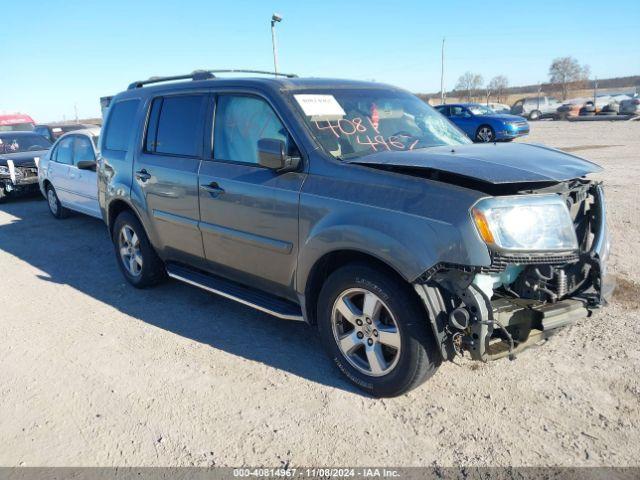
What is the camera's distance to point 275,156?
3.38 metres

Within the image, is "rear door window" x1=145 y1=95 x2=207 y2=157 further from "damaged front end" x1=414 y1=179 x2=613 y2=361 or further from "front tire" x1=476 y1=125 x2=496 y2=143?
"front tire" x1=476 y1=125 x2=496 y2=143

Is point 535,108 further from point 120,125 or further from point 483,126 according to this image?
point 120,125

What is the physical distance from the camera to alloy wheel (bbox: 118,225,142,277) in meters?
5.27

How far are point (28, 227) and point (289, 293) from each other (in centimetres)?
710

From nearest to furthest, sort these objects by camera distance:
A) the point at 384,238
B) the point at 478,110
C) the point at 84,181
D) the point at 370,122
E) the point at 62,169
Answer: the point at 384,238
the point at 370,122
the point at 84,181
the point at 62,169
the point at 478,110

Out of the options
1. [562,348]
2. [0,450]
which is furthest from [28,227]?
[562,348]

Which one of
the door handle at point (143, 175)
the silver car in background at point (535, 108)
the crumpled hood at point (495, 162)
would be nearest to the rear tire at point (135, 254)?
the door handle at point (143, 175)

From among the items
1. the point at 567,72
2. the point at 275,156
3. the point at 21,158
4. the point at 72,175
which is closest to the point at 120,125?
the point at 275,156

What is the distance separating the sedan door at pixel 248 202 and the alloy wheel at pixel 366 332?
49 centimetres

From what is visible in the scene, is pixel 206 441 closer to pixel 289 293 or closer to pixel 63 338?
pixel 289 293

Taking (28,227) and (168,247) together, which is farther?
(28,227)

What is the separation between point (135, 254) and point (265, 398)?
2.67 metres

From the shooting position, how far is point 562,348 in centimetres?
369

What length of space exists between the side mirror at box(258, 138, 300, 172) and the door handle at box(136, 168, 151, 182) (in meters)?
1.78
